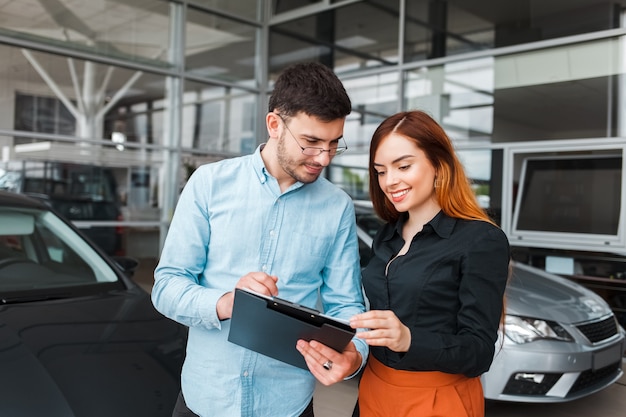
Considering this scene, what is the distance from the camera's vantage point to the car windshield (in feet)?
9.13

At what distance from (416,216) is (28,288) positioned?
78.3 inches

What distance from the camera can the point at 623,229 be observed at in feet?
18.6

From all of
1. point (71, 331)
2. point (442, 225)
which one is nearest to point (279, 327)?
point (442, 225)

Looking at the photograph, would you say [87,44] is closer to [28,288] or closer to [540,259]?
[28,288]

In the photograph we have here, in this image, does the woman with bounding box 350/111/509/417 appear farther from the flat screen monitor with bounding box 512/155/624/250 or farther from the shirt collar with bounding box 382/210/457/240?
the flat screen monitor with bounding box 512/155/624/250

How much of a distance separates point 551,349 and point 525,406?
2.42ft

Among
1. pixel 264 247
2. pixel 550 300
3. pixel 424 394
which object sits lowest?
pixel 550 300

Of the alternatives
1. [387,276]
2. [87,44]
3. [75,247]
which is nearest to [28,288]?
[75,247]

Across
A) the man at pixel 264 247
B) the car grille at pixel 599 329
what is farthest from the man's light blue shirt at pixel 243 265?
the car grille at pixel 599 329

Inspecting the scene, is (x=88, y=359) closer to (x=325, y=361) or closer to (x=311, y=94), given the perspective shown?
(x=325, y=361)

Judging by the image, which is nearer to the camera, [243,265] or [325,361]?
[325,361]

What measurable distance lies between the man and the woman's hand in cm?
14

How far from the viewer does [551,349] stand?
11.3ft

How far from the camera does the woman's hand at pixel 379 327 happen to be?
125 centimetres
